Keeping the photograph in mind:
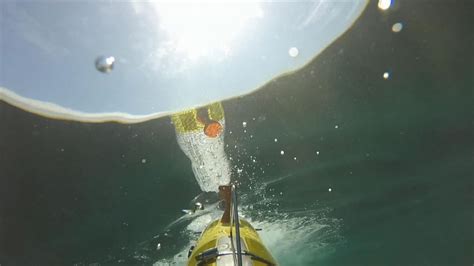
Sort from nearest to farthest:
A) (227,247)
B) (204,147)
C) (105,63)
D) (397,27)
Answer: (227,247)
(105,63)
(397,27)
(204,147)

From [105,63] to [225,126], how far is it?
276 centimetres

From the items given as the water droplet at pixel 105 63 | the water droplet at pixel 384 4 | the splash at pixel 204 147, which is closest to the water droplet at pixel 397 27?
the water droplet at pixel 384 4

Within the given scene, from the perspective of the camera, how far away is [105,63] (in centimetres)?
599

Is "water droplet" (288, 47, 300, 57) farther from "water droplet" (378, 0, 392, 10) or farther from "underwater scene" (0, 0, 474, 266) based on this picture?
"water droplet" (378, 0, 392, 10)

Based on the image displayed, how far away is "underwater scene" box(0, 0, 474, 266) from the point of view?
19.5ft

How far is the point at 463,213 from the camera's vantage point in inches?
531

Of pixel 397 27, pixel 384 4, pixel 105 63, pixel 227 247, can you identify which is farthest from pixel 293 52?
pixel 227 247

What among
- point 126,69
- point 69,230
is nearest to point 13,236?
point 69,230

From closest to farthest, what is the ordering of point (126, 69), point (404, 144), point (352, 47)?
point (126, 69) < point (352, 47) < point (404, 144)

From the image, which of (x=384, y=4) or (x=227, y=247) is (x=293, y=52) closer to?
(x=384, y=4)

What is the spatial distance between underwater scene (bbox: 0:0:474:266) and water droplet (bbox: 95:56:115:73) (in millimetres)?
31

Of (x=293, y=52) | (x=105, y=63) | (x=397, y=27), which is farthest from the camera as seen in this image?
(x=397, y=27)

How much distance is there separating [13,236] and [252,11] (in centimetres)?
937

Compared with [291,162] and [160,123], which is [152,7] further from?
[291,162]
